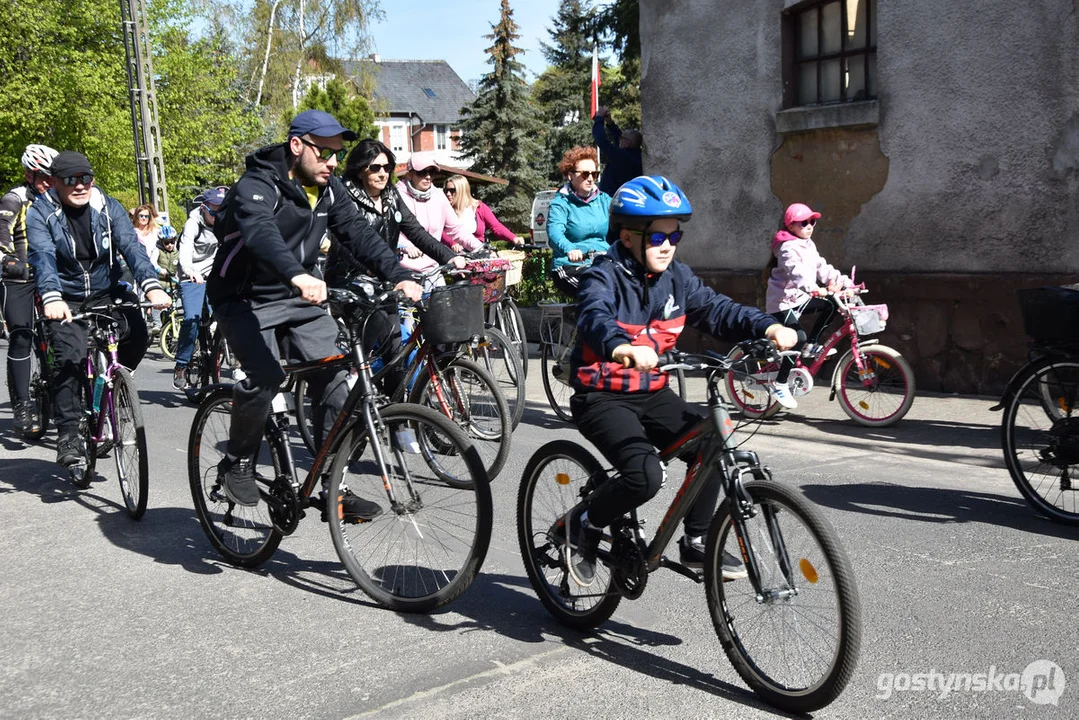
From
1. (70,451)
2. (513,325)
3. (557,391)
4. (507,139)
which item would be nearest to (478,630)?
(70,451)

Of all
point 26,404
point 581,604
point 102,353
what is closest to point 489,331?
point 102,353

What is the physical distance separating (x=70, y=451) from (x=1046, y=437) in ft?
18.2

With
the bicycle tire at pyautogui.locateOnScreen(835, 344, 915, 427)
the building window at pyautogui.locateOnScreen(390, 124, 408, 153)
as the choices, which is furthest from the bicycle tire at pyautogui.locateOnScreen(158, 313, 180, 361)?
the building window at pyautogui.locateOnScreen(390, 124, 408, 153)

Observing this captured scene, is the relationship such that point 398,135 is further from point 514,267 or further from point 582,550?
point 582,550

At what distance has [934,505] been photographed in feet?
20.5

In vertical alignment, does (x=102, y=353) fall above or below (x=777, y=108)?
below

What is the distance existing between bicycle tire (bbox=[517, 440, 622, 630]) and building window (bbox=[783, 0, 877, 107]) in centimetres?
790

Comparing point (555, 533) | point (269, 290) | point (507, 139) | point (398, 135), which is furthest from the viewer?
point (398, 135)

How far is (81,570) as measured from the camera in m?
5.44

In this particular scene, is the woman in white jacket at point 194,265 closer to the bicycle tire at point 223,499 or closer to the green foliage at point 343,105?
the bicycle tire at point 223,499

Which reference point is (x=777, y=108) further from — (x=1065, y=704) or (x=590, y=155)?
(x=1065, y=704)

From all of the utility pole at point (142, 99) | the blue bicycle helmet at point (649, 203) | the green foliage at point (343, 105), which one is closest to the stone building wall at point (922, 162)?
the blue bicycle helmet at point (649, 203)

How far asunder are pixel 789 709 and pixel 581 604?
101 centimetres

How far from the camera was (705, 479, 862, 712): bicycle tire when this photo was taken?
3.36 meters
